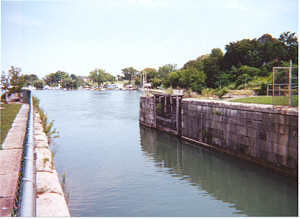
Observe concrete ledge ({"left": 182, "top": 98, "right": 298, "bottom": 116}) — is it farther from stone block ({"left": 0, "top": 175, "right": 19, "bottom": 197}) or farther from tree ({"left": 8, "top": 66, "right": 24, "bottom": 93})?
tree ({"left": 8, "top": 66, "right": 24, "bottom": 93})

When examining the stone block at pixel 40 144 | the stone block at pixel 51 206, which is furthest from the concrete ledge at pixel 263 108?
the stone block at pixel 40 144

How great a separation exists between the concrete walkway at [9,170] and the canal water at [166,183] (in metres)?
2.09

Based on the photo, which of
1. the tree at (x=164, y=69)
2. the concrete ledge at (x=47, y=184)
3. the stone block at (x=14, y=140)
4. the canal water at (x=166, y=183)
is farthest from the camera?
the tree at (x=164, y=69)

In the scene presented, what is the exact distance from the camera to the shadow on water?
9227 mm

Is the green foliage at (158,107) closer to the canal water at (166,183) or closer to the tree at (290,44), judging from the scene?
the canal water at (166,183)

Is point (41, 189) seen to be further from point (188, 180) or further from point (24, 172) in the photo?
point (188, 180)

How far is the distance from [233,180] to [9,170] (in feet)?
27.7

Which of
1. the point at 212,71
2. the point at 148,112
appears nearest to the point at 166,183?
the point at 148,112

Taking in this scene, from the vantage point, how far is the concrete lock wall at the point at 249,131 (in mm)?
10352

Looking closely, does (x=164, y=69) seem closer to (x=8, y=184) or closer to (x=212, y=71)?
(x=212, y=71)

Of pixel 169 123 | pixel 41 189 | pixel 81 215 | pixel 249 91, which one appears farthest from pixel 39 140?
pixel 249 91

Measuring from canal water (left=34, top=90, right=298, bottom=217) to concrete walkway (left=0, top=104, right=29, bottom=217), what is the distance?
6.85 ft

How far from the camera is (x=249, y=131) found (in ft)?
41.3

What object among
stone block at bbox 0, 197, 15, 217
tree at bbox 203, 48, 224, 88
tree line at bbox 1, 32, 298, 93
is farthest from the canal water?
tree at bbox 203, 48, 224, 88
